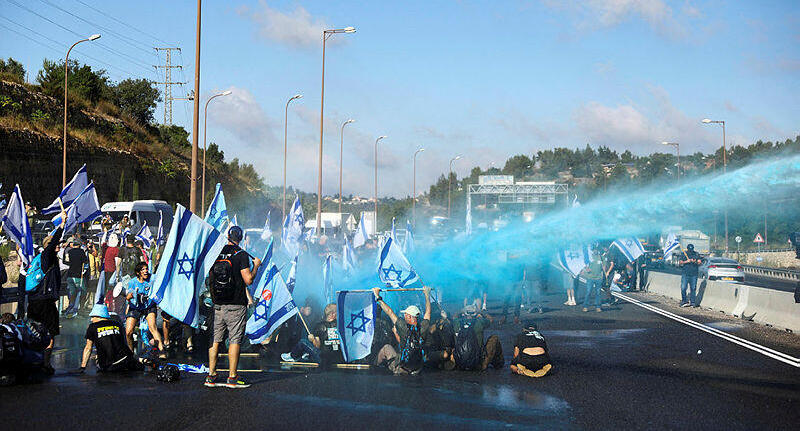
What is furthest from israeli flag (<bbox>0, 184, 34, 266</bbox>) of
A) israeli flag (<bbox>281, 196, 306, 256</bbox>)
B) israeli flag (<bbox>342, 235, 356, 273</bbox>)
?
israeli flag (<bbox>281, 196, 306, 256</bbox>)

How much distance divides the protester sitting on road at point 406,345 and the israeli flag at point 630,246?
13780 mm

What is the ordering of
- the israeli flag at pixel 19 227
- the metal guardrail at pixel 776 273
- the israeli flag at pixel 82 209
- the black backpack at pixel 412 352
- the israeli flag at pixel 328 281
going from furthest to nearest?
1. the metal guardrail at pixel 776 273
2. the israeli flag at pixel 82 209
3. the israeli flag at pixel 328 281
4. the israeli flag at pixel 19 227
5. the black backpack at pixel 412 352

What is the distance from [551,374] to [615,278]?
63.3 ft

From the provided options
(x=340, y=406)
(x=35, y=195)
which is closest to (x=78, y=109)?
(x=35, y=195)

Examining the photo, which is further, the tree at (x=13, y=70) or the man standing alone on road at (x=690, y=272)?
the tree at (x=13, y=70)

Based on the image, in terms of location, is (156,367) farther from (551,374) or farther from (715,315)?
(715,315)

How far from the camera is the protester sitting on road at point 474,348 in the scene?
11.5m

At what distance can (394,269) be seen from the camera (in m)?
14.7

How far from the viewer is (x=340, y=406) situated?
877 centimetres

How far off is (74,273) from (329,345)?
25.6 ft

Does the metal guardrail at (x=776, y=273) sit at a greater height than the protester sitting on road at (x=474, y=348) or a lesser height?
lesser

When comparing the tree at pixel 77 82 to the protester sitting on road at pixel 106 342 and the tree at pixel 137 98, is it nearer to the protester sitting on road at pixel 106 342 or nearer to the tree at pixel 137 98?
the tree at pixel 137 98

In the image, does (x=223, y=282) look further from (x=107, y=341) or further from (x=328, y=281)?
(x=328, y=281)

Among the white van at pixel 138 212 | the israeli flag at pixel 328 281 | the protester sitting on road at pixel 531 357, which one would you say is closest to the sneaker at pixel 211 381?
the protester sitting on road at pixel 531 357
